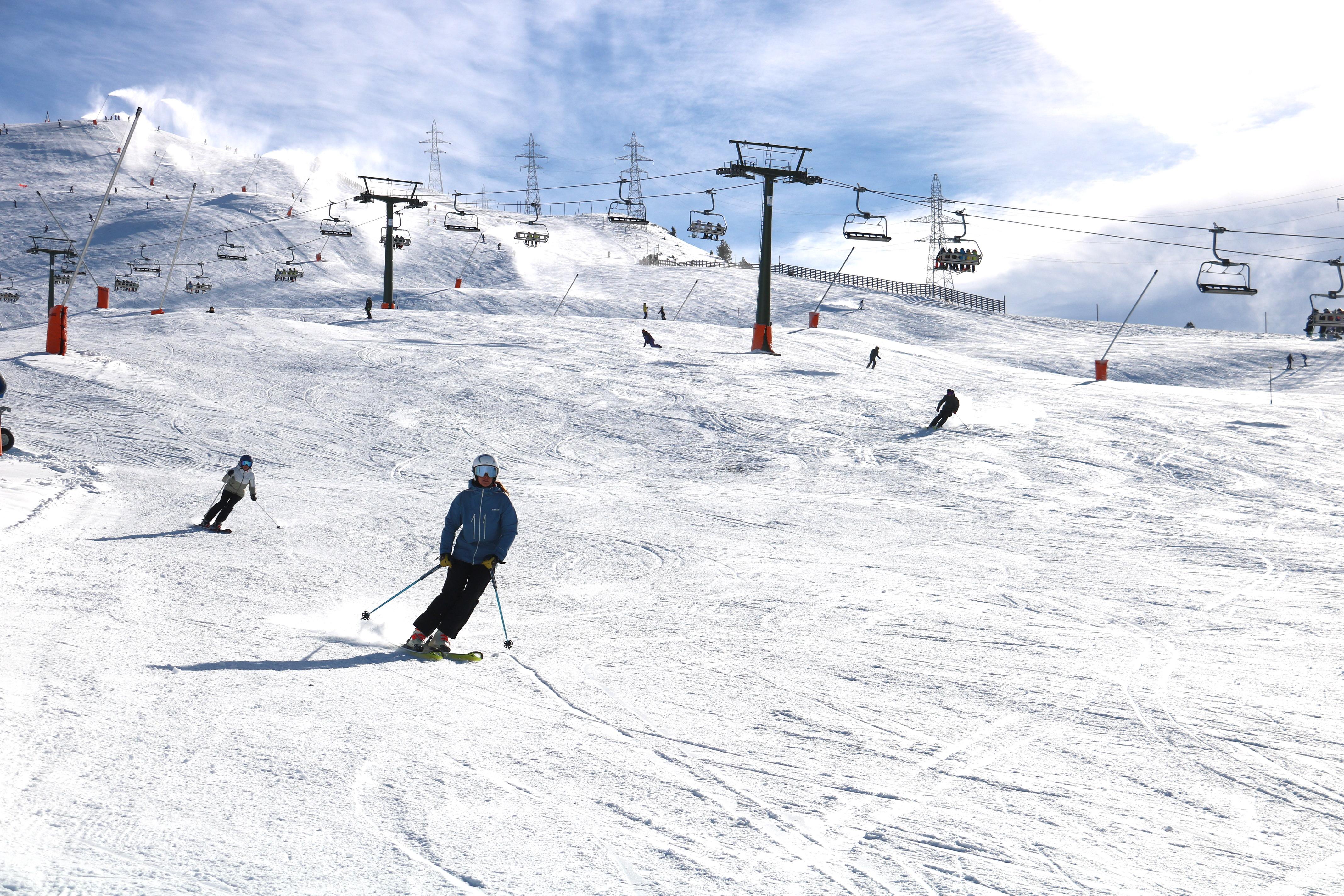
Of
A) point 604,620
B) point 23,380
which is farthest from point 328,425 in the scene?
point 604,620

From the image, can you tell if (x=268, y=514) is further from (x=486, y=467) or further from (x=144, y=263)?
(x=144, y=263)

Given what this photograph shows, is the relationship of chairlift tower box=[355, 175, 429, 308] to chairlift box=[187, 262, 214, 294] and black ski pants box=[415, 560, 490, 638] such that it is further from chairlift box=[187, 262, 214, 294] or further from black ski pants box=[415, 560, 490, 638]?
black ski pants box=[415, 560, 490, 638]

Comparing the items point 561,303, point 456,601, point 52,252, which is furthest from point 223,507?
point 561,303

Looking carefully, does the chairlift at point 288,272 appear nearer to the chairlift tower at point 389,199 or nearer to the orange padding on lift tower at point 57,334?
the chairlift tower at point 389,199

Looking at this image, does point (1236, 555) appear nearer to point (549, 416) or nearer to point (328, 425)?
point (549, 416)

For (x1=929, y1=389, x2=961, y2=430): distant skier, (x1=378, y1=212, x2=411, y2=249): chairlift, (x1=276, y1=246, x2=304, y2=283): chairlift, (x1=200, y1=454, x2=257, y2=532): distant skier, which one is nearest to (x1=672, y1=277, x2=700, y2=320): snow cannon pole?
(x1=378, y1=212, x2=411, y2=249): chairlift

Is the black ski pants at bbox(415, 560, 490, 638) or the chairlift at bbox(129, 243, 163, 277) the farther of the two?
the chairlift at bbox(129, 243, 163, 277)

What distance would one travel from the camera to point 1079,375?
140 ft

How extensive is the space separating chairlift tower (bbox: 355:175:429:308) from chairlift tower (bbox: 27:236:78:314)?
12006 millimetres

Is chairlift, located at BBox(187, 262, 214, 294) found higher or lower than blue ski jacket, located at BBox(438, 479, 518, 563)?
higher

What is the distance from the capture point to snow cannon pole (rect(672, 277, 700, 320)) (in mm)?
53188

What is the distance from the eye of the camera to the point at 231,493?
1142 cm

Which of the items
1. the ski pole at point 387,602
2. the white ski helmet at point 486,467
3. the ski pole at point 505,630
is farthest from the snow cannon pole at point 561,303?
the white ski helmet at point 486,467

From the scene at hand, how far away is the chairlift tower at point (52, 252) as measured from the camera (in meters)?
40.5
